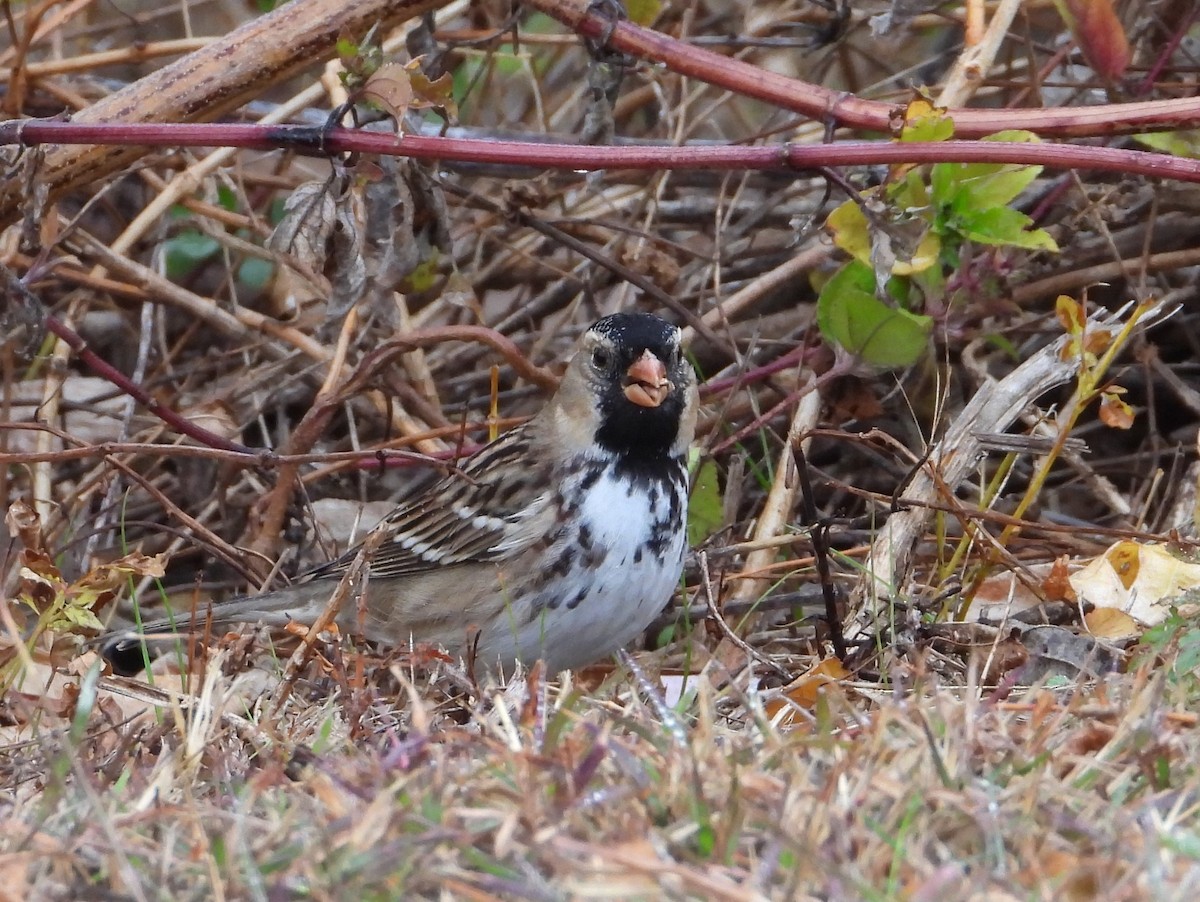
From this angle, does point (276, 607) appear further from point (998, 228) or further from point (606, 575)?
point (998, 228)

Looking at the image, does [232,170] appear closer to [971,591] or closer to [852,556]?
[852,556]

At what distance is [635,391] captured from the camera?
A: 11.9 ft

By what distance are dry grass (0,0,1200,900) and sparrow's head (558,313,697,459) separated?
340 millimetres

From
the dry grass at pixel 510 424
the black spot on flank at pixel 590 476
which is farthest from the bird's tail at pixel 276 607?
the black spot on flank at pixel 590 476

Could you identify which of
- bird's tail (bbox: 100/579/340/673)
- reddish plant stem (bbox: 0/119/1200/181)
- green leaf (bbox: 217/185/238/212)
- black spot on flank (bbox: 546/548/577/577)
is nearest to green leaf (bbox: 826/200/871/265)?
reddish plant stem (bbox: 0/119/1200/181)

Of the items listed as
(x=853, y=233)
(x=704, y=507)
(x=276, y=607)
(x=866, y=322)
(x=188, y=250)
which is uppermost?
(x=853, y=233)

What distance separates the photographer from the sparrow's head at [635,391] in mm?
3646

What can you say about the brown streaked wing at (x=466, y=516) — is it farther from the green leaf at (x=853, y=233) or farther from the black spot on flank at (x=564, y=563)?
the green leaf at (x=853, y=233)

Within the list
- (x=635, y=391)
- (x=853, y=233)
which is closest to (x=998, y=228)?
(x=853, y=233)

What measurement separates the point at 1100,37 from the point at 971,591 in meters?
1.25

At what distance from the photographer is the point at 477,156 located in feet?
10.2

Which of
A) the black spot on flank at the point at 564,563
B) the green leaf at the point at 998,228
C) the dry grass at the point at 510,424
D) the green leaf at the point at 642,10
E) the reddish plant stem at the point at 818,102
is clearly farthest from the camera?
the green leaf at the point at 642,10

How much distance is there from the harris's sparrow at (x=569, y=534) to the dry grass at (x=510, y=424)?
0.20 metres

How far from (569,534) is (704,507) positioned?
2.08 feet
